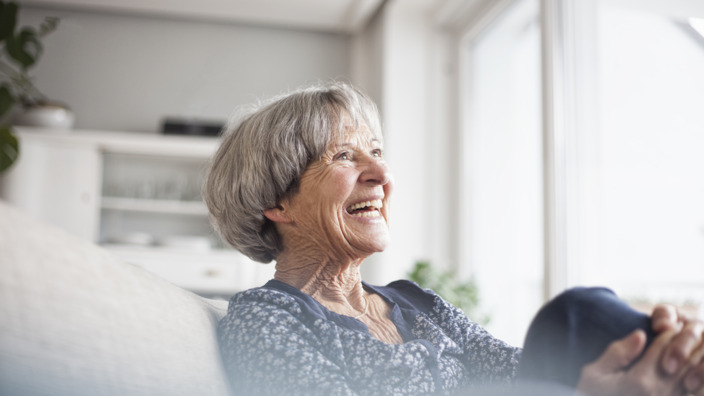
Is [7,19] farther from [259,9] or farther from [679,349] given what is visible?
[679,349]

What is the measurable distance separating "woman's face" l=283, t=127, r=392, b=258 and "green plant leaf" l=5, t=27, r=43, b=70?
11.4 feet

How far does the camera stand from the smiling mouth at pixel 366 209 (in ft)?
3.58

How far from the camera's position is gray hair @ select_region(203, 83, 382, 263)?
107cm

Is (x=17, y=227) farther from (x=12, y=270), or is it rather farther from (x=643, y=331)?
(x=643, y=331)

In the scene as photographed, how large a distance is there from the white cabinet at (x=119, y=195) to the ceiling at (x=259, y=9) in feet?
2.96

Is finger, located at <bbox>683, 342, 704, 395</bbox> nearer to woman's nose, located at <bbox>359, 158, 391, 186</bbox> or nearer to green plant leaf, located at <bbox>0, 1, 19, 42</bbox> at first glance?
woman's nose, located at <bbox>359, 158, 391, 186</bbox>

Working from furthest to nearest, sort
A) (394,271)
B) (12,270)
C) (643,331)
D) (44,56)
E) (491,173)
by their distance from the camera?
(44,56) < (394,271) < (491,173) < (643,331) < (12,270)

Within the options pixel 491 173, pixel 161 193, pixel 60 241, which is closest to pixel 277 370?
pixel 60 241

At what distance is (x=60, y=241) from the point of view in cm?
61

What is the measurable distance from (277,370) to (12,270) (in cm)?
34

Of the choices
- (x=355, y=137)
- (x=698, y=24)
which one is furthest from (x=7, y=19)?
(x=698, y=24)

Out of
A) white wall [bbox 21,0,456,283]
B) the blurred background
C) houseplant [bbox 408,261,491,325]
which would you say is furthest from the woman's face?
white wall [bbox 21,0,456,283]

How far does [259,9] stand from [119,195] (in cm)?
156

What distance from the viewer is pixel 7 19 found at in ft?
12.6
